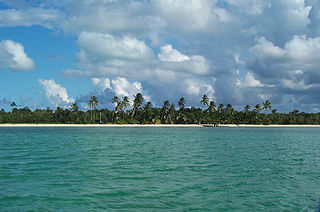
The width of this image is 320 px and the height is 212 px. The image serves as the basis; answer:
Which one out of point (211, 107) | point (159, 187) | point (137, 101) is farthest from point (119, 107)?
point (159, 187)

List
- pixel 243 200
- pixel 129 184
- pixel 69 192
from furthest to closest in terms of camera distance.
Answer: pixel 129 184, pixel 69 192, pixel 243 200

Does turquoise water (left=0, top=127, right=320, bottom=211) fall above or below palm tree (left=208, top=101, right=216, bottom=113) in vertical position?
below

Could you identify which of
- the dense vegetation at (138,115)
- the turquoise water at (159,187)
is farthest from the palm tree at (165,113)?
the turquoise water at (159,187)

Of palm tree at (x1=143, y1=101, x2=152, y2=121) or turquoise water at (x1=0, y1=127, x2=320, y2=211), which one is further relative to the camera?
palm tree at (x1=143, y1=101, x2=152, y2=121)

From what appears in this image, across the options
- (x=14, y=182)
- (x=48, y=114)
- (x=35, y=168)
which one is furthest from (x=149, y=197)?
(x=48, y=114)

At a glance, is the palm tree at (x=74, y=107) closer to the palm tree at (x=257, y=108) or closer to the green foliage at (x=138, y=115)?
the green foliage at (x=138, y=115)

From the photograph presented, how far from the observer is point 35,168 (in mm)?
21516

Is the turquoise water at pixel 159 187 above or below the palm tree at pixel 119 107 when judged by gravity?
below

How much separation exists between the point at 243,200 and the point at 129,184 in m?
6.16

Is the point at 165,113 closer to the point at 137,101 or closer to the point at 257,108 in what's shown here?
the point at 137,101

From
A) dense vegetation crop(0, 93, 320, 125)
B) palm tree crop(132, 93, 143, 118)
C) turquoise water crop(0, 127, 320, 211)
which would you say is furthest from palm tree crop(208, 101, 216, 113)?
turquoise water crop(0, 127, 320, 211)

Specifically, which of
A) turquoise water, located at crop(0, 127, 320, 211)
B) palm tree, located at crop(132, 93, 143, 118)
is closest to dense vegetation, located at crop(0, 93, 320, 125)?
palm tree, located at crop(132, 93, 143, 118)

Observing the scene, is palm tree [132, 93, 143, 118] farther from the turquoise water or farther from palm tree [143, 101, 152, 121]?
the turquoise water

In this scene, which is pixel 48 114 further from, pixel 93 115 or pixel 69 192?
pixel 69 192
